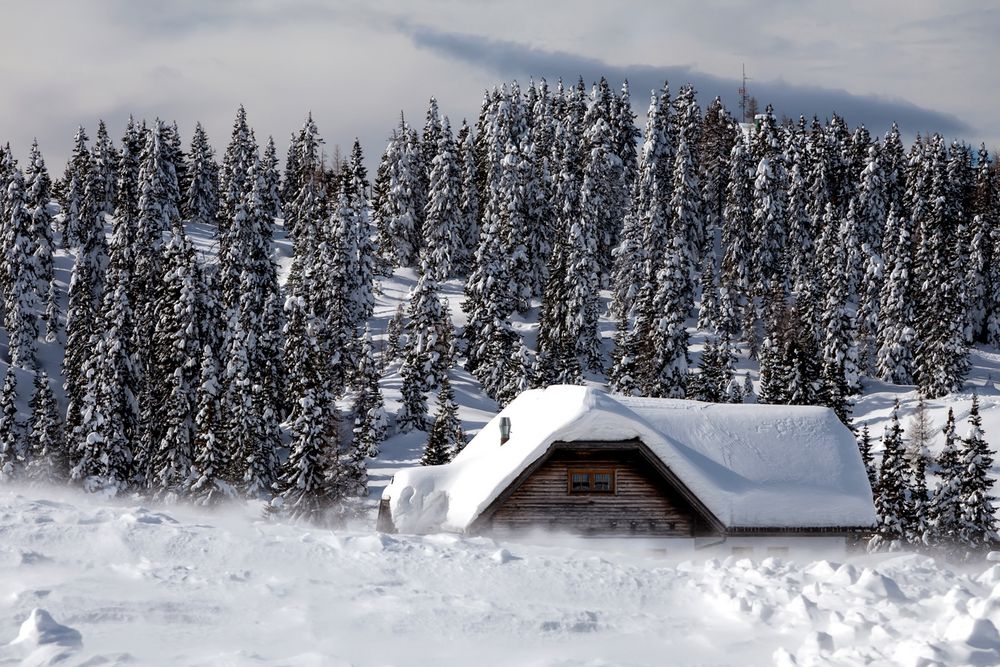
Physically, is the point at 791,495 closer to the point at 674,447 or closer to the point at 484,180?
the point at 674,447

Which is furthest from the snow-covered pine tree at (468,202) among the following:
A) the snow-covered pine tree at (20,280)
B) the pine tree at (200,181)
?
the snow-covered pine tree at (20,280)

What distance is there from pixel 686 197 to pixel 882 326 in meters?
22.2

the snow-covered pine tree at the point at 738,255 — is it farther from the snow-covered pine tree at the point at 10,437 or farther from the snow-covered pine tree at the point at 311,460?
the snow-covered pine tree at the point at 10,437

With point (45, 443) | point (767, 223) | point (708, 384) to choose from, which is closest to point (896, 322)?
point (767, 223)

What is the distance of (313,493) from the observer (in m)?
36.2

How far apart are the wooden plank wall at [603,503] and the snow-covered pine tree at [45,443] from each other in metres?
37.9

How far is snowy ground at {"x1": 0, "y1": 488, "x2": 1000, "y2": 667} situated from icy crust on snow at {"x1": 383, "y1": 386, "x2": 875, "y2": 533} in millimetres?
8491

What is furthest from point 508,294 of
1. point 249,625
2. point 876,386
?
point 249,625

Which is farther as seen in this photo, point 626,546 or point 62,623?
point 626,546

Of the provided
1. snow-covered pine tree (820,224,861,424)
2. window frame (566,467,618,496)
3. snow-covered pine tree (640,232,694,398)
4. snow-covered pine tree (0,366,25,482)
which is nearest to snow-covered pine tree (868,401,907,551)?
window frame (566,467,618,496)

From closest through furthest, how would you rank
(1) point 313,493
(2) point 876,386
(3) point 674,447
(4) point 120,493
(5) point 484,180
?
1. (3) point 674,447
2. (1) point 313,493
3. (4) point 120,493
4. (2) point 876,386
5. (5) point 484,180

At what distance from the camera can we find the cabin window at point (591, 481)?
23266 mm

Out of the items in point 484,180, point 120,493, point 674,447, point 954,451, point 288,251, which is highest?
point 484,180

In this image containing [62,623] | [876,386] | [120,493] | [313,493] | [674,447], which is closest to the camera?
[62,623]
